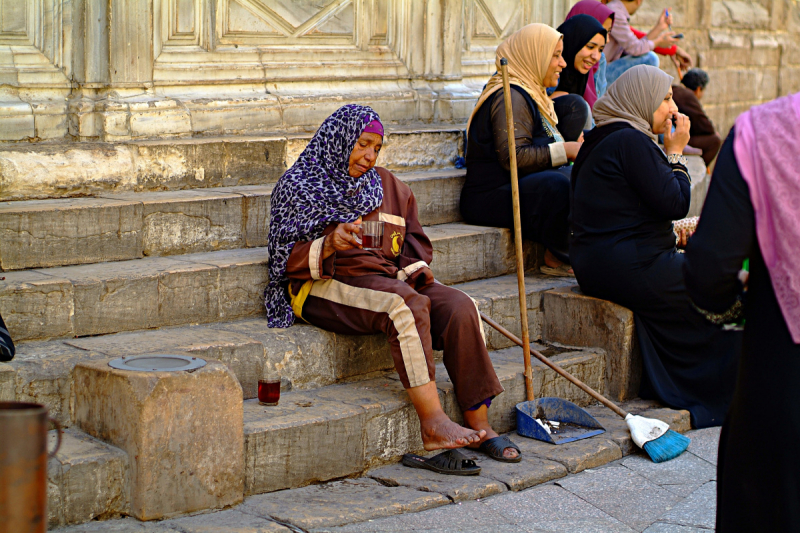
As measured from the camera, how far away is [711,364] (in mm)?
5039

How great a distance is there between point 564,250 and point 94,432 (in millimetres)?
3245

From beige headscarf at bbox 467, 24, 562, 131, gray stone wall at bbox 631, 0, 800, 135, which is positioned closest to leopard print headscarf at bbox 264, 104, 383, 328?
beige headscarf at bbox 467, 24, 562, 131

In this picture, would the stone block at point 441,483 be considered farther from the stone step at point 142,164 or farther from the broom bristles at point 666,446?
the stone step at point 142,164

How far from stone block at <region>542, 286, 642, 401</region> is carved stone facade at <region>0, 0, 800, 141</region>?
1.97 m

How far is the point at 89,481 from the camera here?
3.25 m

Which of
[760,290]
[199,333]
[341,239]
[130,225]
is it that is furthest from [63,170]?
[760,290]

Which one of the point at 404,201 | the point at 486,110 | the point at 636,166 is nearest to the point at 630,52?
the point at 486,110

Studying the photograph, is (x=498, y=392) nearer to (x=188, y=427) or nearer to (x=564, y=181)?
(x=188, y=427)

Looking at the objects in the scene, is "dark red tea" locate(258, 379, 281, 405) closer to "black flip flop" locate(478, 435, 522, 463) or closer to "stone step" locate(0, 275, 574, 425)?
"stone step" locate(0, 275, 574, 425)

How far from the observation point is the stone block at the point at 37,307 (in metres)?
3.91

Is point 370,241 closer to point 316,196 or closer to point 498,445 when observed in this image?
point 316,196

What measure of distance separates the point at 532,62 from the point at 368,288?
2384 mm

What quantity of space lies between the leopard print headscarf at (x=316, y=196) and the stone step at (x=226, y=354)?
0.17 meters

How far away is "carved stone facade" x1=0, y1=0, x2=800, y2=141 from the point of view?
5082 mm
